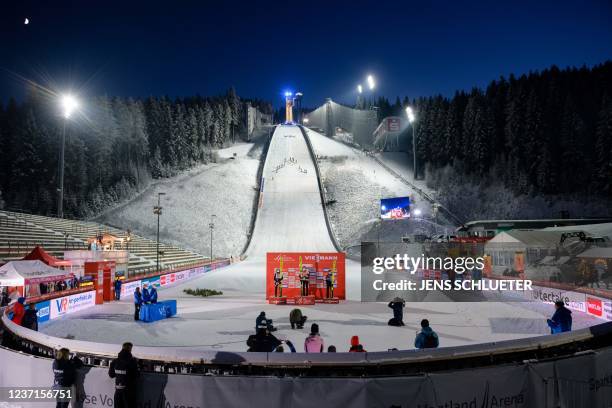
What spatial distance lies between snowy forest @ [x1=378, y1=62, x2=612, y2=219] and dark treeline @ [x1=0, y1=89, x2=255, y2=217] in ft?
167

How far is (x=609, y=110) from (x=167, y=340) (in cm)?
7439

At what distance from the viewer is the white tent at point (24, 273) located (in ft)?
62.5

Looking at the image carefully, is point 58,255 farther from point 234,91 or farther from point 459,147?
point 234,91

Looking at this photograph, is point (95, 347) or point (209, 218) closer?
point (95, 347)

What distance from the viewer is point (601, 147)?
66.6 meters

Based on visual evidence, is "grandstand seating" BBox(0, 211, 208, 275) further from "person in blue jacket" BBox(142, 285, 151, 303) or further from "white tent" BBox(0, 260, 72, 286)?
"person in blue jacket" BBox(142, 285, 151, 303)

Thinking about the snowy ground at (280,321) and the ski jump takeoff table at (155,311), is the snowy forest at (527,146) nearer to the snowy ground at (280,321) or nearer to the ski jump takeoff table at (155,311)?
the snowy ground at (280,321)

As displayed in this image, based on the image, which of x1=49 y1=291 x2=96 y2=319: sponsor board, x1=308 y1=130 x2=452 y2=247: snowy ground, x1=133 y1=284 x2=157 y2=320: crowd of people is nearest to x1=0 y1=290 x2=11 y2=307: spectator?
x1=49 y1=291 x2=96 y2=319: sponsor board

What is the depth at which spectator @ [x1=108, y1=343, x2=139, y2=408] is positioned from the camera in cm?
660

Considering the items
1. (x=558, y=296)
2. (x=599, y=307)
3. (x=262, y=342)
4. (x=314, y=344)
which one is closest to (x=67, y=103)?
(x=262, y=342)

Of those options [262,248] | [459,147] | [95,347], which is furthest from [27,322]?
[459,147]

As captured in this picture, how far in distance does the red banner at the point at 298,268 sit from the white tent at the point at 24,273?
10850 millimetres

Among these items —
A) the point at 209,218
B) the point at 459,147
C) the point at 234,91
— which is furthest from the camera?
the point at 234,91

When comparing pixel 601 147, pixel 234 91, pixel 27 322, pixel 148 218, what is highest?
pixel 234 91
